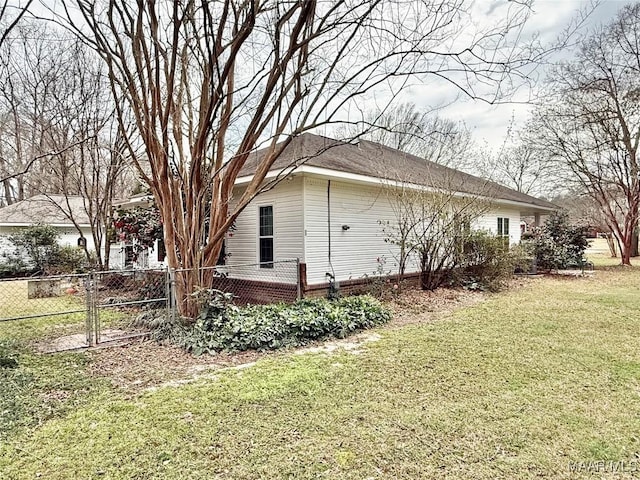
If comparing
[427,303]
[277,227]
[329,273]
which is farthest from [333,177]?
[427,303]

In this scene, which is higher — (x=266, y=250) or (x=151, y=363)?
(x=266, y=250)

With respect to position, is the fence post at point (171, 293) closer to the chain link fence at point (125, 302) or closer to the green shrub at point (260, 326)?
the chain link fence at point (125, 302)

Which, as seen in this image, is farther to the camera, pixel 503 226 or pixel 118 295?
pixel 503 226

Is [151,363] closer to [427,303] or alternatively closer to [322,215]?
[322,215]

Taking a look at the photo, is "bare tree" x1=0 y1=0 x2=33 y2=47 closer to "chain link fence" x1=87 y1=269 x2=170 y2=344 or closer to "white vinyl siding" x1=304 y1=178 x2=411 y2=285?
"chain link fence" x1=87 y1=269 x2=170 y2=344

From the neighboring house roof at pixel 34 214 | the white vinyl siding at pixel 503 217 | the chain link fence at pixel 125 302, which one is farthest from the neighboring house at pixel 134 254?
the white vinyl siding at pixel 503 217

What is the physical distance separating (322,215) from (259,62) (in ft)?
11.0

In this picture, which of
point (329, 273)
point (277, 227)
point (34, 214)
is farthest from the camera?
point (34, 214)

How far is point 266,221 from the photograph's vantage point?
9203mm

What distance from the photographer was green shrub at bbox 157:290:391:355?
17.6 ft

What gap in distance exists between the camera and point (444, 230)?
9.57 meters

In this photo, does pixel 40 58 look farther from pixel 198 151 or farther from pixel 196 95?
pixel 198 151

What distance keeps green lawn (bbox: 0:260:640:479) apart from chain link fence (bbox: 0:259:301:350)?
1.12m

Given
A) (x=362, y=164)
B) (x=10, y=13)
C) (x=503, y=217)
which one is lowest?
(x=503, y=217)
